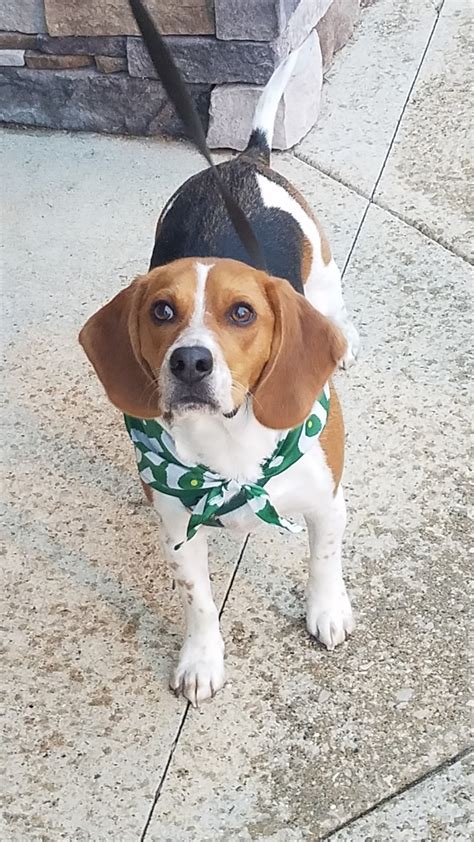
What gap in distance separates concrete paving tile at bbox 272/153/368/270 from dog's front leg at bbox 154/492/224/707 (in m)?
2.03

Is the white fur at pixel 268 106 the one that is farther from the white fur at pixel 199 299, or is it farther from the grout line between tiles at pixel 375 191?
the white fur at pixel 199 299

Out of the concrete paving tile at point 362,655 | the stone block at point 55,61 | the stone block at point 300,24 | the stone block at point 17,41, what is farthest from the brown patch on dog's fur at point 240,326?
the stone block at point 17,41

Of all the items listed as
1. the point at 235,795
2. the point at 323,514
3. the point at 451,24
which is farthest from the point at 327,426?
the point at 451,24

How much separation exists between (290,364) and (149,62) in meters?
3.26

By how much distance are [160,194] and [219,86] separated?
1.94 feet

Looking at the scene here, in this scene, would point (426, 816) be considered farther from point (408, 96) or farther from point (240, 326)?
point (408, 96)

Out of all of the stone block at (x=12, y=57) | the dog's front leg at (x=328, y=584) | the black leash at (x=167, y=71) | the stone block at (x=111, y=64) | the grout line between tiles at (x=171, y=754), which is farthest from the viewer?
the stone block at (x=12, y=57)

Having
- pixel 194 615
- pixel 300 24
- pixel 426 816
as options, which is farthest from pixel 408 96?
pixel 426 816

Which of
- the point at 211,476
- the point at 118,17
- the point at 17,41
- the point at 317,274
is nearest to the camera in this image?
the point at 211,476

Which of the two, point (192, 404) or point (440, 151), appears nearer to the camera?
point (192, 404)

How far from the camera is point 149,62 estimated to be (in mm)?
5332

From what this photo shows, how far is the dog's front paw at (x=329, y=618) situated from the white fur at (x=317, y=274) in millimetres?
755

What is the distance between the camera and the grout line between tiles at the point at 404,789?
2.78 metres

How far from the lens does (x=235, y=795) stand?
2877 millimetres
